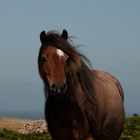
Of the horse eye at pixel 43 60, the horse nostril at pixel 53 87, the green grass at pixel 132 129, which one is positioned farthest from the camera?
the green grass at pixel 132 129

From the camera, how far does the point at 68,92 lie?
10.7 meters

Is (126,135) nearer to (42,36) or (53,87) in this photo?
(42,36)

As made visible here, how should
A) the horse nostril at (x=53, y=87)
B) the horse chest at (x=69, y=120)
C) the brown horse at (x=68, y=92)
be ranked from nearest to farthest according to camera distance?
the horse nostril at (x=53, y=87), the brown horse at (x=68, y=92), the horse chest at (x=69, y=120)

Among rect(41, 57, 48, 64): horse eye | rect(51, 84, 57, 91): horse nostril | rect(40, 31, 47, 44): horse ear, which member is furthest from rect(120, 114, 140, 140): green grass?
rect(51, 84, 57, 91): horse nostril

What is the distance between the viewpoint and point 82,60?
439 inches

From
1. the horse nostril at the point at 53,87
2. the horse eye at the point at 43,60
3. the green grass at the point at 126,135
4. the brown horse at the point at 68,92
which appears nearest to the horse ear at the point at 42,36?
the brown horse at the point at 68,92

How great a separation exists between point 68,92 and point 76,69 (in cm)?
48

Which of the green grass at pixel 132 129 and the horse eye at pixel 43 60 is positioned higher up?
the horse eye at pixel 43 60

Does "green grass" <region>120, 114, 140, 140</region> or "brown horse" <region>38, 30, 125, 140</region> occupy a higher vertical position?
"brown horse" <region>38, 30, 125, 140</region>

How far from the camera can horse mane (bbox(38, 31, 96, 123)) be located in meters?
10.6

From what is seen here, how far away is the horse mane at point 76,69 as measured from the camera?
10570mm

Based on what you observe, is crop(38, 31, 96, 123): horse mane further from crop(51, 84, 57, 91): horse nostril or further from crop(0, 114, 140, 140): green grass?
crop(0, 114, 140, 140): green grass

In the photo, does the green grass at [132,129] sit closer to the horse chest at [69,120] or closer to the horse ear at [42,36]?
the horse chest at [69,120]

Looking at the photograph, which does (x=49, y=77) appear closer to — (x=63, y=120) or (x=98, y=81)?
(x=63, y=120)
